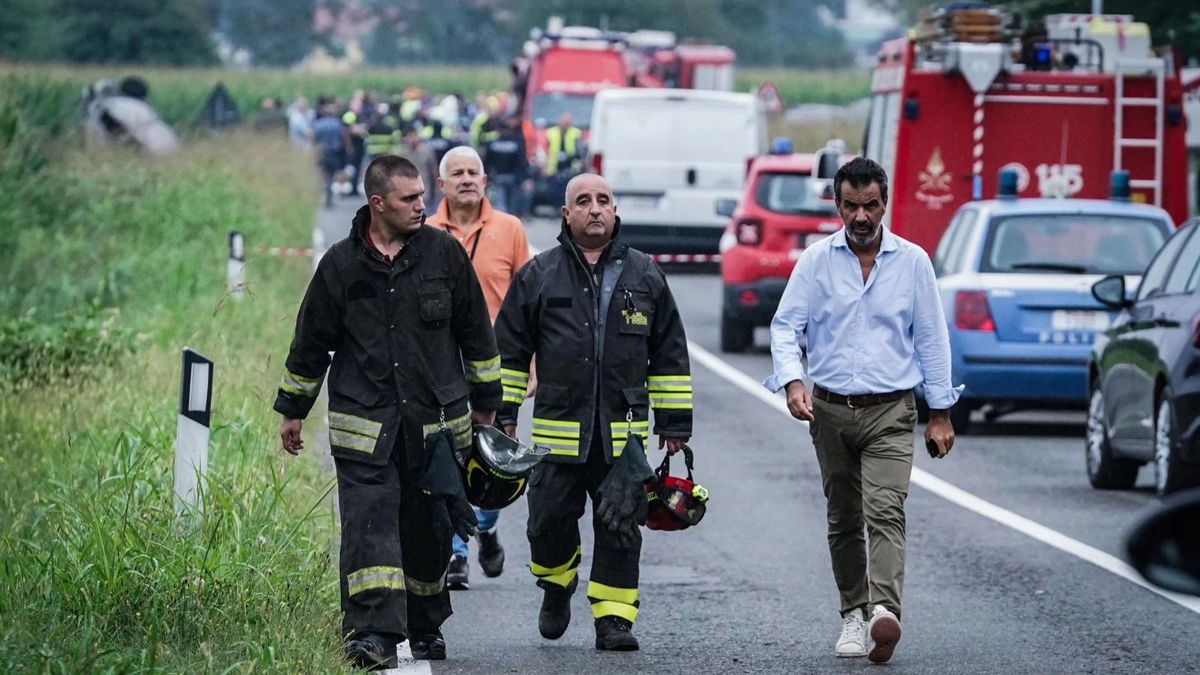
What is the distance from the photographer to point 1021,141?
65.8 feet

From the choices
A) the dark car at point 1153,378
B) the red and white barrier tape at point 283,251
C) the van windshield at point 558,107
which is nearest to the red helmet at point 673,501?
the dark car at point 1153,378

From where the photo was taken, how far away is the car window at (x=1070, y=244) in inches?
600

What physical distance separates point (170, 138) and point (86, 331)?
1040 inches

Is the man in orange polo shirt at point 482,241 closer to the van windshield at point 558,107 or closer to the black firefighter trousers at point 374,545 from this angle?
the black firefighter trousers at point 374,545

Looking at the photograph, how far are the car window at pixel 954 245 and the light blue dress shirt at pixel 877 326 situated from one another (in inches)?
290

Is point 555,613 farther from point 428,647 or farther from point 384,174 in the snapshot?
point 384,174

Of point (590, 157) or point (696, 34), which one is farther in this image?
point (696, 34)

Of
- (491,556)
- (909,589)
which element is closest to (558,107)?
(491,556)

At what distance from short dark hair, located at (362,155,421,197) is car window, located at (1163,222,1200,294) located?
17.9 ft

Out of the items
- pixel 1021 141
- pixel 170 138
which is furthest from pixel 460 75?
pixel 1021 141

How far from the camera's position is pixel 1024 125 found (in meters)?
20.0

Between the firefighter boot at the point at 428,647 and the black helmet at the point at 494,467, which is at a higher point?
the black helmet at the point at 494,467

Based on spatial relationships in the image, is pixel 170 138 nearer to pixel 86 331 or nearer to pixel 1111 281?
pixel 86 331

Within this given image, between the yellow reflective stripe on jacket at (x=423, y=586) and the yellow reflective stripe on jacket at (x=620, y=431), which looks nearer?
the yellow reflective stripe on jacket at (x=423, y=586)
